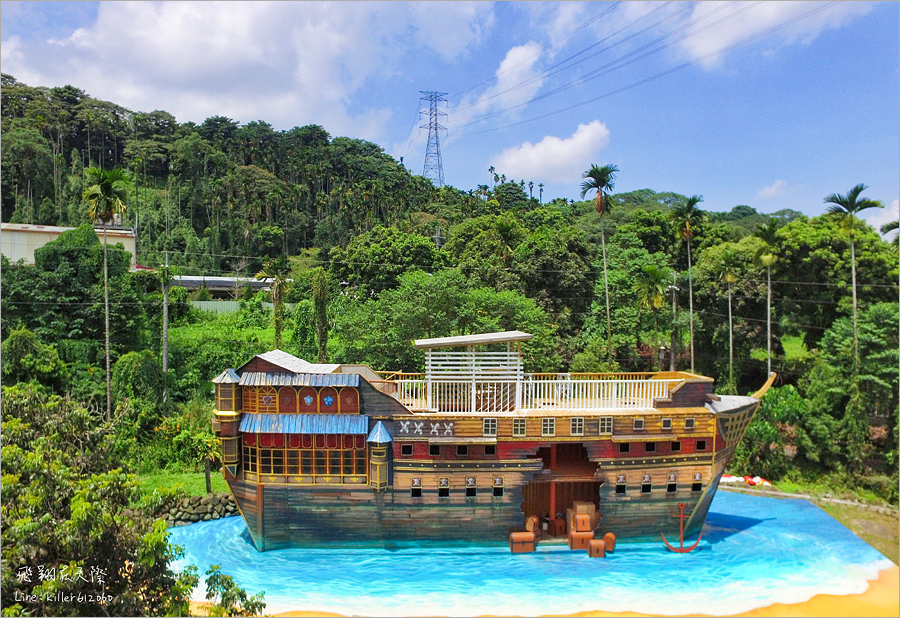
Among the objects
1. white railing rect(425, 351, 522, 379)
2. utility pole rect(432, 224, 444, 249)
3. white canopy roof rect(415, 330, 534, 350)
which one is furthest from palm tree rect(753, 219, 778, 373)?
utility pole rect(432, 224, 444, 249)

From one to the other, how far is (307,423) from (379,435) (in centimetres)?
173

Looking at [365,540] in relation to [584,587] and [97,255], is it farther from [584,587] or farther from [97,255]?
[97,255]

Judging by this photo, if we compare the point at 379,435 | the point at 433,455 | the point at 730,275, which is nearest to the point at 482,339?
the point at 433,455

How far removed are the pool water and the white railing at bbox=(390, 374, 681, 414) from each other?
3.29 meters

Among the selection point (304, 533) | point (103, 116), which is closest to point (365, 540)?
point (304, 533)

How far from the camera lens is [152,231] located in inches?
1892

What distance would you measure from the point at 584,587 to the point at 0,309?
2243cm

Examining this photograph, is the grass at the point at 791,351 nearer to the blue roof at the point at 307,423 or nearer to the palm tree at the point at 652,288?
the palm tree at the point at 652,288

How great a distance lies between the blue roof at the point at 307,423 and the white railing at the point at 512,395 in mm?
1087

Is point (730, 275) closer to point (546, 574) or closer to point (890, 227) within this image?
point (890, 227)

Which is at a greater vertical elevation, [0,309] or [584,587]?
[0,309]

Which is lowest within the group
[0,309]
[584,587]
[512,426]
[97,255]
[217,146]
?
[584,587]

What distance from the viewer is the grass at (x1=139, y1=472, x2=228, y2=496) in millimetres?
18281

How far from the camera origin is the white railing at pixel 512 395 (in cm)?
1512
